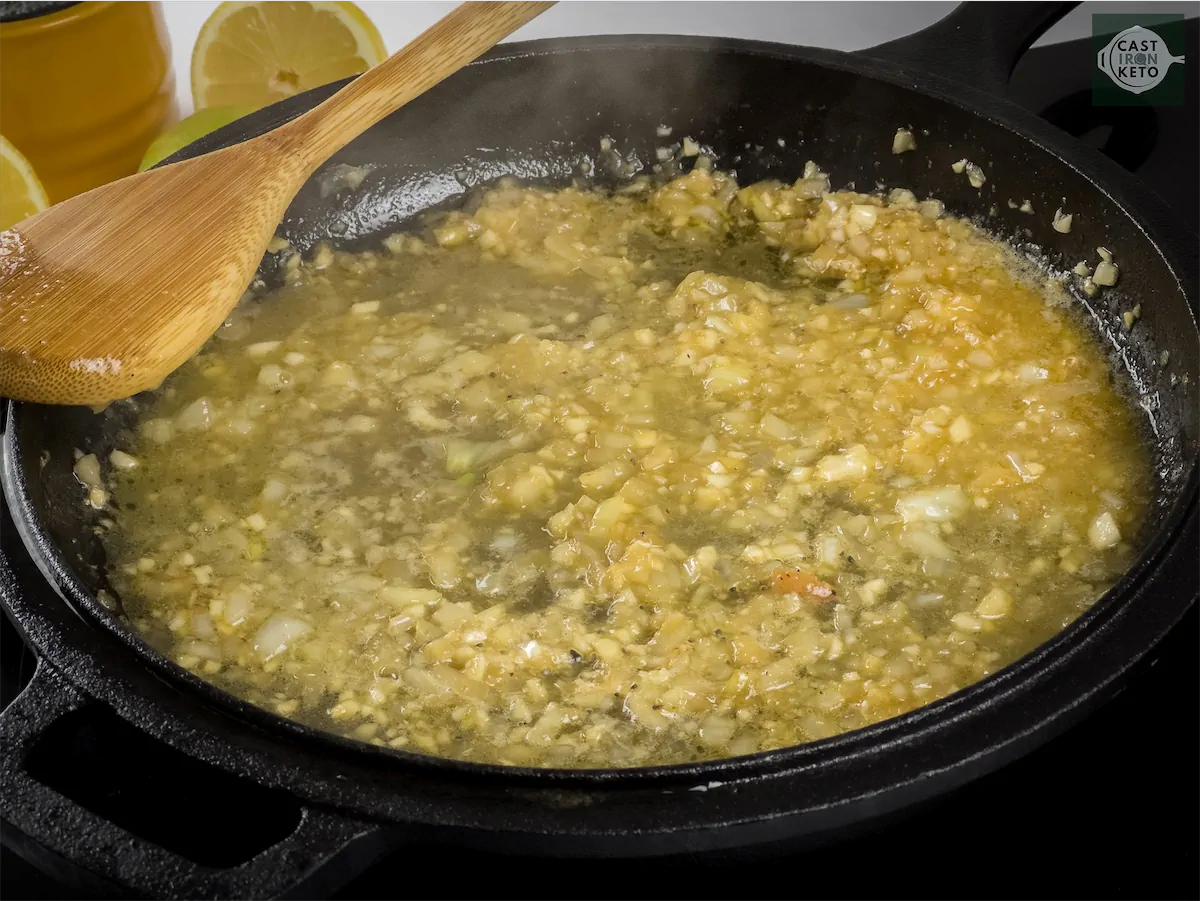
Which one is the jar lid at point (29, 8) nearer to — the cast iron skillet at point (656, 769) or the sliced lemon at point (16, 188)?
the sliced lemon at point (16, 188)

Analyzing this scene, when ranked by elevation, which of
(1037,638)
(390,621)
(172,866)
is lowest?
(1037,638)

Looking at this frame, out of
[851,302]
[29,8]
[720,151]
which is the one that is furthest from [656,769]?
[29,8]

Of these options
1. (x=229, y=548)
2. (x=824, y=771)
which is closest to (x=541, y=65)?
(x=229, y=548)

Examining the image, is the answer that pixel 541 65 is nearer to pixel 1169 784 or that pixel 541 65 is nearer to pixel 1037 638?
pixel 1037 638

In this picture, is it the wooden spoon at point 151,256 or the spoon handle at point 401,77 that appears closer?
the wooden spoon at point 151,256

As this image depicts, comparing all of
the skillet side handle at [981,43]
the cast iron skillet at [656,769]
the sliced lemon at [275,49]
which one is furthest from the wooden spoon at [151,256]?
the skillet side handle at [981,43]

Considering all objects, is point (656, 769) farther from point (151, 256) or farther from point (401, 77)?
point (401, 77)
